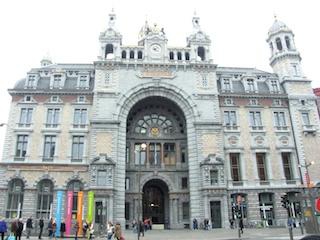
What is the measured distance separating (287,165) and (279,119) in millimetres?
6754

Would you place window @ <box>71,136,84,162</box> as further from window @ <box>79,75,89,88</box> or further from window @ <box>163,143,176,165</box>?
window @ <box>163,143,176,165</box>

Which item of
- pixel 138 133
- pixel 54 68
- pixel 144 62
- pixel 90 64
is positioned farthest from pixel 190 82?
pixel 54 68

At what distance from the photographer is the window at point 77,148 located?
131 ft

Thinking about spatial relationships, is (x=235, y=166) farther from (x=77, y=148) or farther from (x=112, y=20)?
(x=112, y=20)

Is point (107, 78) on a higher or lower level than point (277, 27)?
lower

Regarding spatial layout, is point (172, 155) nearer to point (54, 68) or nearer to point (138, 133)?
point (138, 133)

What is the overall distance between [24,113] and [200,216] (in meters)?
27.2

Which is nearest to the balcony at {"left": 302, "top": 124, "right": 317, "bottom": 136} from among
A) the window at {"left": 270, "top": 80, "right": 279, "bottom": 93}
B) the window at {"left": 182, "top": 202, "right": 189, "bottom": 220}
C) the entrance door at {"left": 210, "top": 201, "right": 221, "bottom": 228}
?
the window at {"left": 270, "top": 80, "right": 279, "bottom": 93}

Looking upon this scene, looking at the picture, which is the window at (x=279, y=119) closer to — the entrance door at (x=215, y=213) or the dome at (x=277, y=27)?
the dome at (x=277, y=27)

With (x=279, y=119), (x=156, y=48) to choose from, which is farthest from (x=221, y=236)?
(x=156, y=48)

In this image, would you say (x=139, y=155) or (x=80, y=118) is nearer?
(x=80, y=118)

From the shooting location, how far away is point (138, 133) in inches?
1756

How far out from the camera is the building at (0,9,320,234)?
125ft

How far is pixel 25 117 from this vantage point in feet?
135
